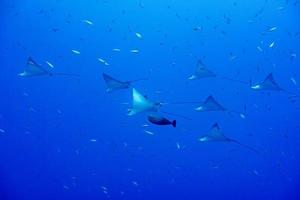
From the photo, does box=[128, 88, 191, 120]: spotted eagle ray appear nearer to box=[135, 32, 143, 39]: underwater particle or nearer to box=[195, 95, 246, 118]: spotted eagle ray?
box=[195, 95, 246, 118]: spotted eagle ray

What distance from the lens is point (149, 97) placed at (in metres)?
4.20

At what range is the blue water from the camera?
406 centimetres

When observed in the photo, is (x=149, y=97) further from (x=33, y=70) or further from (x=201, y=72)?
(x=33, y=70)

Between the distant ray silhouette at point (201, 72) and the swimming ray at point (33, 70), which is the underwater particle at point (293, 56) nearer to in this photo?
the distant ray silhouette at point (201, 72)

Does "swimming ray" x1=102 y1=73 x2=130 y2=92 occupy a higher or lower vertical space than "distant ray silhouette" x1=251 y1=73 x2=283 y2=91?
lower

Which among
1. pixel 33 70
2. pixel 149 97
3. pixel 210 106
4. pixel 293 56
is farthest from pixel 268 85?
pixel 33 70

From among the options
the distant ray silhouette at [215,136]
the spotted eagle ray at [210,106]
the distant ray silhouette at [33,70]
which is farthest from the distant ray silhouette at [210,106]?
the distant ray silhouette at [33,70]

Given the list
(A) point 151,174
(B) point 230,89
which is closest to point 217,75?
(B) point 230,89

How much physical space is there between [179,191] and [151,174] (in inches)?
15.1

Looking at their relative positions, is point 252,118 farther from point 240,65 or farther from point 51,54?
point 51,54

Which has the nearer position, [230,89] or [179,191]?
[230,89]

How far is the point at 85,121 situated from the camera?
429cm

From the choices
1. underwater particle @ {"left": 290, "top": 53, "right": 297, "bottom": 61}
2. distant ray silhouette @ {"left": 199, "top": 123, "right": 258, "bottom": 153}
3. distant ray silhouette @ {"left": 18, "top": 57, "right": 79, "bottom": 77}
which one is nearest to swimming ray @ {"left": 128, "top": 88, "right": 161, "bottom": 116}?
distant ray silhouette @ {"left": 199, "top": 123, "right": 258, "bottom": 153}

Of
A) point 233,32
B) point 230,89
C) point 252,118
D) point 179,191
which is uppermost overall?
point 233,32
